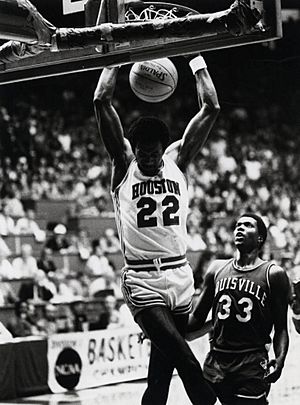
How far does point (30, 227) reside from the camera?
1109cm

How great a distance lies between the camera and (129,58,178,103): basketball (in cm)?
502

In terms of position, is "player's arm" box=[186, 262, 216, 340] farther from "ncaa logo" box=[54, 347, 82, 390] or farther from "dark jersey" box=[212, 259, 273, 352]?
"ncaa logo" box=[54, 347, 82, 390]

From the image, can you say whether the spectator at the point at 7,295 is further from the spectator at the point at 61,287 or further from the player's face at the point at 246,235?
the player's face at the point at 246,235

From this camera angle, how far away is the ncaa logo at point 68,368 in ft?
28.6

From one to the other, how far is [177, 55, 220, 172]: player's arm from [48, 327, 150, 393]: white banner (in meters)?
4.10

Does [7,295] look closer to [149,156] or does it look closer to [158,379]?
[158,379]

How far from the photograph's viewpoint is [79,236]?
11.4 meters

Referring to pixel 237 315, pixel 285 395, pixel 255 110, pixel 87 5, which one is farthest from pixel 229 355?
pixel 255 110

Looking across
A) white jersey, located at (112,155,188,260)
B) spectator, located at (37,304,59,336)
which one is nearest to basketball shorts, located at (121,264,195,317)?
white jersey, located at (112,155,188,260)

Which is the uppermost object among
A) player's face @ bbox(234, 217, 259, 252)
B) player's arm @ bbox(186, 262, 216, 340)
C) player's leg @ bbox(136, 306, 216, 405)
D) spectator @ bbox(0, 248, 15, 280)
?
player's face @ bbox(234, 217, 259, 252)

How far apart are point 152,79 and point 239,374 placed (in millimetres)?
1744

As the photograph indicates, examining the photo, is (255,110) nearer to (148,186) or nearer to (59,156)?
(59,156)

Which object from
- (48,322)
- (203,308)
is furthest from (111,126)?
(48,322)

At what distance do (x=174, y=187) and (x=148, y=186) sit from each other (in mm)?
151
